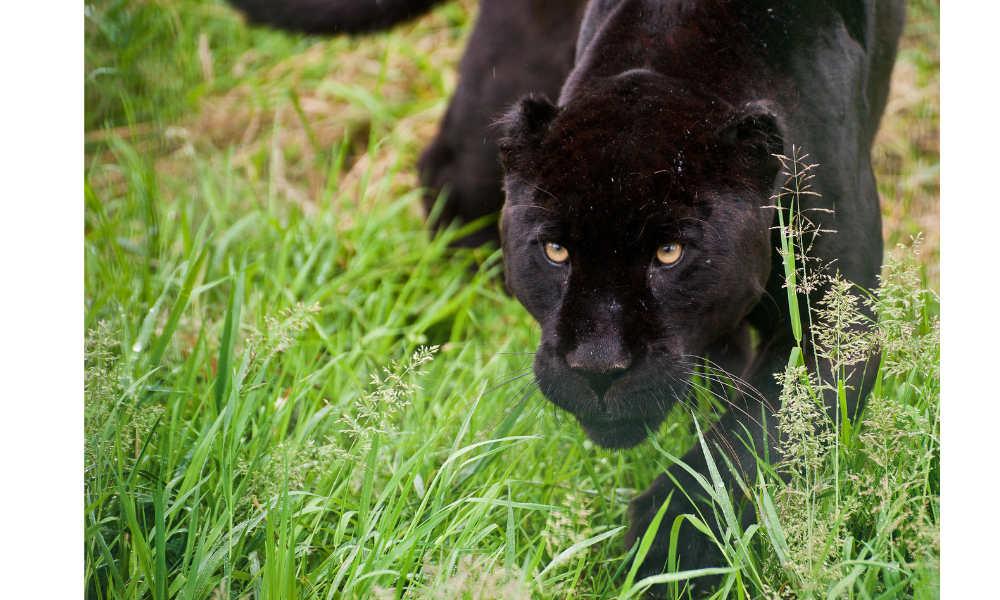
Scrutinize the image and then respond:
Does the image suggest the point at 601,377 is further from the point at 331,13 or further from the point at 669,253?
the point at 331,13

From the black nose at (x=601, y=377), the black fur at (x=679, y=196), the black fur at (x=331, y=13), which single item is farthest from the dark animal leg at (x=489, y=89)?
the black nose at (x=601, y=377)

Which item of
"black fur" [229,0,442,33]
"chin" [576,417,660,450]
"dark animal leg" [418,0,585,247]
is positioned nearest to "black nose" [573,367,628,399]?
"chin" [576,417,660,450]

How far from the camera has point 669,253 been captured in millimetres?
1473

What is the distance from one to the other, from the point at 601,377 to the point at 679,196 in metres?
0.38

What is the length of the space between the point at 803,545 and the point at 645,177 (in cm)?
76

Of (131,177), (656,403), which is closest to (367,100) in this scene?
(131,177)

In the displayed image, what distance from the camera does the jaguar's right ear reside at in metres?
1.64

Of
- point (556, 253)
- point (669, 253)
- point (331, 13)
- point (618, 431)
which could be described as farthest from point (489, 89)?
point (618, 431)

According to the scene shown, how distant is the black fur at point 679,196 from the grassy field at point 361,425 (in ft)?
0.47

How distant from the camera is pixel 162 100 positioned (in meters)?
2.60

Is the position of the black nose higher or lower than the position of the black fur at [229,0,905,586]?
lower

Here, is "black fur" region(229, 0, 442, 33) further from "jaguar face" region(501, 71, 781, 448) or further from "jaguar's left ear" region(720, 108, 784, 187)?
"jaguar's left ear" region(720, 108, 784, 187)

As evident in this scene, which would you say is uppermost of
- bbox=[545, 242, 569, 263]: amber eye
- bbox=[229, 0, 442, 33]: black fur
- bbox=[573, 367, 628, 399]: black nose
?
bbox=[229, 0, 442, 33]: black fur

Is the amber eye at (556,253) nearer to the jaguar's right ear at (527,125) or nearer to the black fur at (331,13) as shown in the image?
the jaguar's right ear at (527,125)
